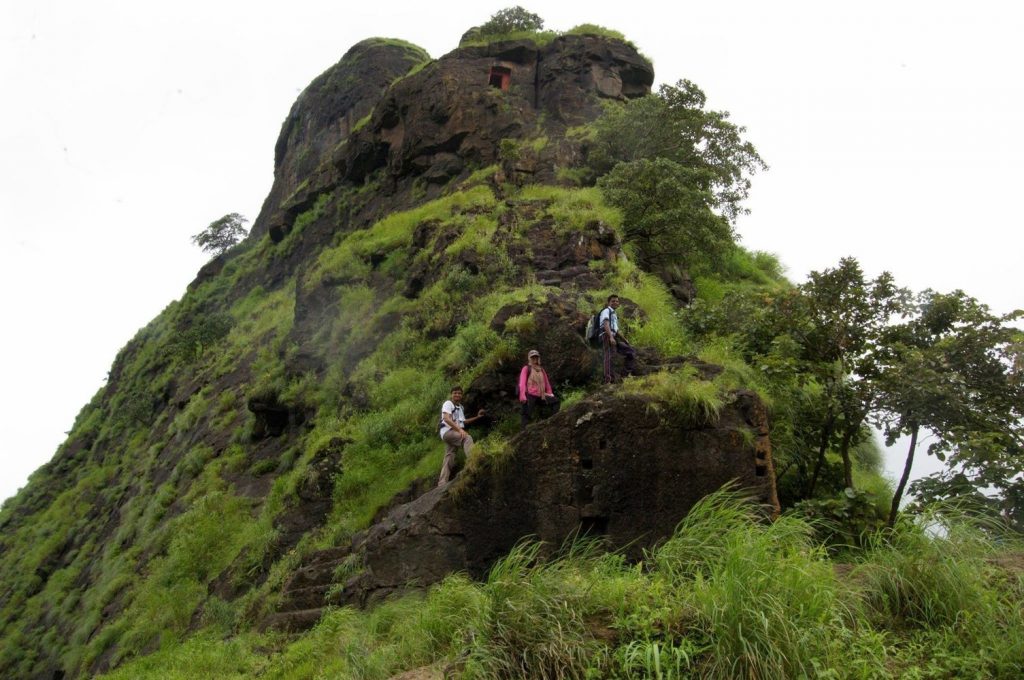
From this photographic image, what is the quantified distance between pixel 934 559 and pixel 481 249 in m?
11.5

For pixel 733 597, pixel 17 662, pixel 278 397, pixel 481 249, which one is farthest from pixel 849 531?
pixel 17 662

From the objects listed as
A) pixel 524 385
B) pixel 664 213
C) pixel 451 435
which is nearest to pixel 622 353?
pixel 524 385

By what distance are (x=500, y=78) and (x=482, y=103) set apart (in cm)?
200

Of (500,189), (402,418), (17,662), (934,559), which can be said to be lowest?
(17,662)

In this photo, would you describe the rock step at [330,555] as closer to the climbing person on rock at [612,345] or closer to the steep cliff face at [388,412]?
the steep cliff face at [388,412]

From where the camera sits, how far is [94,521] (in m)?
24.4

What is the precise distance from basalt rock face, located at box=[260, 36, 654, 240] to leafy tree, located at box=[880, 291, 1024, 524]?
14.1 metres

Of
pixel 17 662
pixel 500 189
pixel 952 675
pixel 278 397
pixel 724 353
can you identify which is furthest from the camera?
pixel 500 189

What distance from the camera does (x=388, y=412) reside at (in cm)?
1430

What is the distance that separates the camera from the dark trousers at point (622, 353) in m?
10.7

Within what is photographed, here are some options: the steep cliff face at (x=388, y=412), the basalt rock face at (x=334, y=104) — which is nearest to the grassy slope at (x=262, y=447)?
the steep cliff face at (x=388, y=412)

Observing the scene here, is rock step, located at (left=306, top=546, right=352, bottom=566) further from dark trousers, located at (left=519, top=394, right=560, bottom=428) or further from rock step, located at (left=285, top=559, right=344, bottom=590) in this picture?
dark trousers, located at (left=519, top=394, right=560, bottom=428)

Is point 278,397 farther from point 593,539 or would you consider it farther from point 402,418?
point 593,539

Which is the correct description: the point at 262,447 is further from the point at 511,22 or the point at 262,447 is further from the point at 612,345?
the point at 511,22
